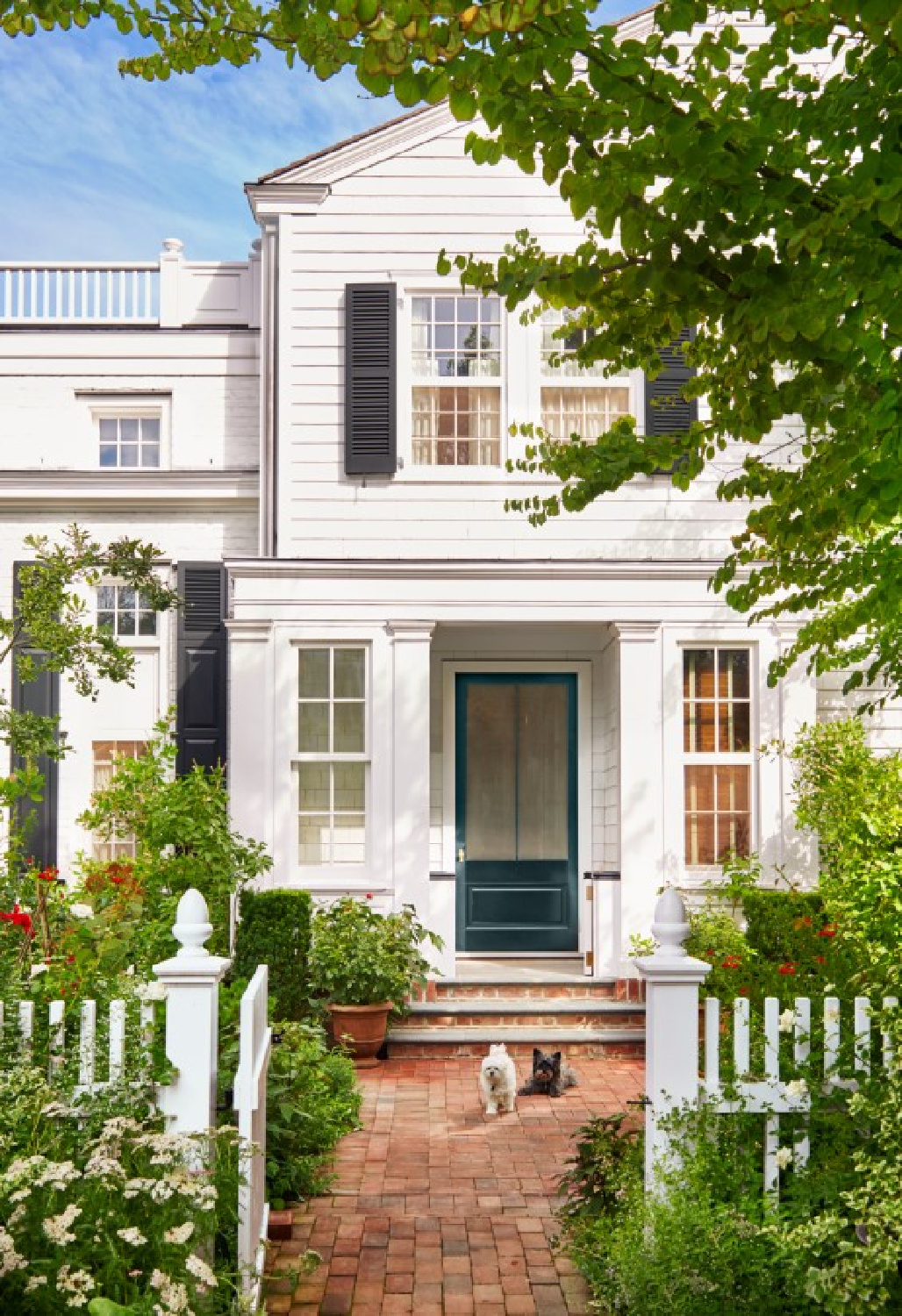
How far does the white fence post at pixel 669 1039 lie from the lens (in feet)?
14.8

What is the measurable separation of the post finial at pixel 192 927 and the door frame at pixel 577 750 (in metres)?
6.85

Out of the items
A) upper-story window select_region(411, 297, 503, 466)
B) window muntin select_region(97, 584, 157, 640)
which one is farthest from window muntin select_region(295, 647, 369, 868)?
window muntin select_region(97, 584, 157, 640)

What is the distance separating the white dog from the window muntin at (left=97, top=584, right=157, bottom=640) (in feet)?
19.0

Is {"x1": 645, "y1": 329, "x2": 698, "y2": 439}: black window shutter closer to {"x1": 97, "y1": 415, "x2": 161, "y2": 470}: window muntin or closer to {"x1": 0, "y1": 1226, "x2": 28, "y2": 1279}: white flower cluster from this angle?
{"x1": 97, "y1": 415, "x2": 161, "y2": 470}: window muntin

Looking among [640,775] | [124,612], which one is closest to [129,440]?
[124,612]

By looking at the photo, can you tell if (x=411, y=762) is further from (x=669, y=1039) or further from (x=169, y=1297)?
(x=169, y=1297)

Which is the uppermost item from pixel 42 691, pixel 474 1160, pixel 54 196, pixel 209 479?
pixel 54 196

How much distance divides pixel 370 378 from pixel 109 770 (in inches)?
169

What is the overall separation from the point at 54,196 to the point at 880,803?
51.1 metres

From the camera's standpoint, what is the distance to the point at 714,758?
10711 millimetres

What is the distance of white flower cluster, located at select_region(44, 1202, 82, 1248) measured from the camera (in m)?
3.34

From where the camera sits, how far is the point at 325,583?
35.0 ft

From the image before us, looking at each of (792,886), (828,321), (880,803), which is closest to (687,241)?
(828,321)

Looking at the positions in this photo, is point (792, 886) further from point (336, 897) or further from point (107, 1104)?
point (107, 1104)
